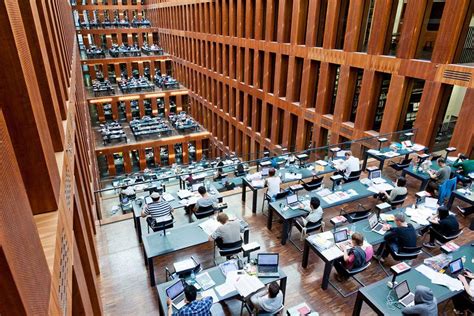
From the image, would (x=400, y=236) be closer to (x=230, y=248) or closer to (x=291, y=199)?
(x=291, y=199)

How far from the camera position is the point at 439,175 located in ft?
32.1

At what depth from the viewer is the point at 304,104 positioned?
17.5 metres

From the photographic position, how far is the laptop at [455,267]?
606 cm

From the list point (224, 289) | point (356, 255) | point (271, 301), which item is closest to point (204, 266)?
point (224, 289)

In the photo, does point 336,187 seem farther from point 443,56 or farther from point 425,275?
point 443,56

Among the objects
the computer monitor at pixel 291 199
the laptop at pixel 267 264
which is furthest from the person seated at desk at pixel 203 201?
the laptop at pixel 267 264

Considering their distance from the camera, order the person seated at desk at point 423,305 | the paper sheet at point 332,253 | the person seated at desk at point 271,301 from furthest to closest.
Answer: the paper sheet at point 332,253
the person seated at desk at point 271,301
the person seated at desk at point 423,305

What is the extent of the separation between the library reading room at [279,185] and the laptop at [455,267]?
34 mm

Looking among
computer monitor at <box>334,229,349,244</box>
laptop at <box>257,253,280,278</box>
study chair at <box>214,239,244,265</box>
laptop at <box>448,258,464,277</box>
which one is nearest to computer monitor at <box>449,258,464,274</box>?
laptop at <box>448,258,464,277</box>

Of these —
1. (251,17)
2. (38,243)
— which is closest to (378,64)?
(251,17)

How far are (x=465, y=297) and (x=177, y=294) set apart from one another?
5.30 meters

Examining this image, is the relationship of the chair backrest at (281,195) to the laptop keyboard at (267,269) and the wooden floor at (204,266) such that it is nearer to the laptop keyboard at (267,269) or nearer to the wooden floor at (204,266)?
the wooden floor at (204,266)

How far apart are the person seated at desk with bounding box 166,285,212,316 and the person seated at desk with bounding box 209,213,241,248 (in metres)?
1.84

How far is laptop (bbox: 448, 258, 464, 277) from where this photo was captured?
239 inches
